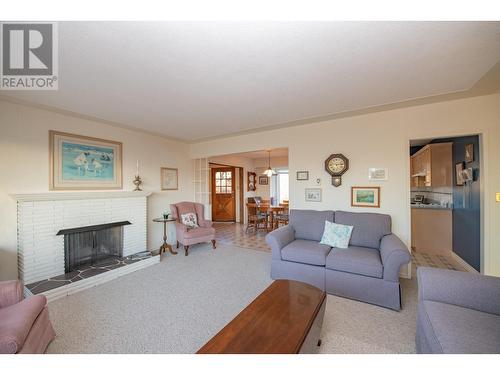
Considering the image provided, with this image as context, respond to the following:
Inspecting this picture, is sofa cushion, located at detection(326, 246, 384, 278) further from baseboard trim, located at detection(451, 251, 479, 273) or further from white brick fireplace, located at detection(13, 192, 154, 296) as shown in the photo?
white brick fireplace, located at detection(13, 192, 154, 296)

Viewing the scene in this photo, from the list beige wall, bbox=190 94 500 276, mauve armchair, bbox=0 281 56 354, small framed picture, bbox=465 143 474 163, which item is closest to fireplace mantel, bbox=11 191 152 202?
mauve armchair, bbox=0 281 56 354

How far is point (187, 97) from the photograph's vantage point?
2.40 metres

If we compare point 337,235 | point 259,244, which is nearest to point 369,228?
point 337,235

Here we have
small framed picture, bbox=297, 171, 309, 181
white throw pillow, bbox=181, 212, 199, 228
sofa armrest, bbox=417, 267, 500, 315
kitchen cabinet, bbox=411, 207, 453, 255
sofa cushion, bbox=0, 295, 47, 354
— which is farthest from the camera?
white throw pillow, bbox=181, 212, 199, 228

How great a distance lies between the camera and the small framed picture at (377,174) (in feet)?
9.64

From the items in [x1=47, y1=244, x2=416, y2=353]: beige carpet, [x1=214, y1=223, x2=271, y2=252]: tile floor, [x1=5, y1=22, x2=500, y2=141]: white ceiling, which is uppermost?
[x1=5, y1=22, x2=500, y2=141]: white ceiling

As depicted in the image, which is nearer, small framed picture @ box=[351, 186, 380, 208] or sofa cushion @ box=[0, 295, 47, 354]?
sofa cushion @ box=[0, 295, 47, 354]

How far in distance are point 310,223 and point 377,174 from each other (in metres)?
1.25

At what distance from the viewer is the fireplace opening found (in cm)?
285

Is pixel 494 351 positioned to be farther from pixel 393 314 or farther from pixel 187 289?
pixel 187 289

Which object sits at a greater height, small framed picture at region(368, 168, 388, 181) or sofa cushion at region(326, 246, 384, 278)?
small framed picture at region(368, 168, 388, 181)

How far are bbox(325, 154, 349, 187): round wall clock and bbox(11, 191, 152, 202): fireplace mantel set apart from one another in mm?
3324
